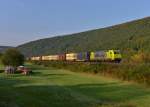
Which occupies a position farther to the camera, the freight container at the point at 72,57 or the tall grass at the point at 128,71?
the freight container at the point at 72,57

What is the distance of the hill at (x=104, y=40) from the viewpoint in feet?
267

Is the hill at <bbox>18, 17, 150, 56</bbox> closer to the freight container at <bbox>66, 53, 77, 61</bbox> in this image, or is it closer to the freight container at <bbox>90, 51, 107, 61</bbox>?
the freight container at <bbox>90, 51, 107, 61</bbox>

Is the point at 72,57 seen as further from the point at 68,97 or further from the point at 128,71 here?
the point at 68,97

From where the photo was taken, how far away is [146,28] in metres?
96.9

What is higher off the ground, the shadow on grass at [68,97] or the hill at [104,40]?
the hill at [104,40]

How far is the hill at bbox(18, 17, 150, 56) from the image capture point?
267 feet

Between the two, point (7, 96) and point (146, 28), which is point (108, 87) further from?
point (146, 28)

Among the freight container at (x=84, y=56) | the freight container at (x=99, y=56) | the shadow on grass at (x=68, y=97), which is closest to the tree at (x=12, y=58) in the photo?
the freight container at (x=99, y=56)

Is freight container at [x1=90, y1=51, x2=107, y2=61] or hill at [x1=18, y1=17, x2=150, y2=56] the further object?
hill at [x1=18, y1=17, x2=150, y2=56]

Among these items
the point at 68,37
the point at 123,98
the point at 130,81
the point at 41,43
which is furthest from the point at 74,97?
the point at 41,43

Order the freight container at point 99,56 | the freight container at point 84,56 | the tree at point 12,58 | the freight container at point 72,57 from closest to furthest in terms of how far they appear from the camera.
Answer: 1. the freight container at point 99,56
2. the tree at point 12,58
3. the freight container at point 84,56
4. the freight container at point 72,57

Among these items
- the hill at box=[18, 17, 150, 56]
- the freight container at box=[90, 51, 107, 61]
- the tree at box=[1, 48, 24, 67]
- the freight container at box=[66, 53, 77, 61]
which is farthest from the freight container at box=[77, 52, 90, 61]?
the tree at box=[1, 48, 24, 67]

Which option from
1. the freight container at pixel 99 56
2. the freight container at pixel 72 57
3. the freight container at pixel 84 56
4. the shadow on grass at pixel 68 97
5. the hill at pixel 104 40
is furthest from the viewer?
the hill at pixel 104 40

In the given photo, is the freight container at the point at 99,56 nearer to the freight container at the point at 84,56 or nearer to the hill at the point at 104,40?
the freight container at the point at 84,56
